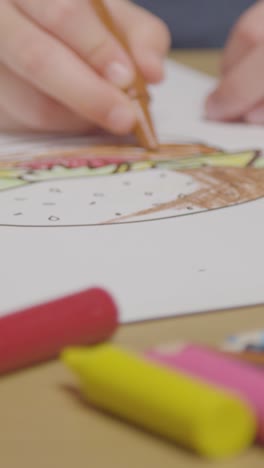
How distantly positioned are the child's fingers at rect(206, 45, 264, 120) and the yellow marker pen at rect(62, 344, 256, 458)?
46cm

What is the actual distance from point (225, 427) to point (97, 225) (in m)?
0.21

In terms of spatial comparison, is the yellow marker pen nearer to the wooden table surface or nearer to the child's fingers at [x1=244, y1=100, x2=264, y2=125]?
the wooden table surface

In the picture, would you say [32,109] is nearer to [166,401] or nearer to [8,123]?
[8,123]

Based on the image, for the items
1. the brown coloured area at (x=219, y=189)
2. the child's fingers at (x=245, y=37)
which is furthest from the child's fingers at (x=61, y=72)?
the child's fingers at (x=245, y=37)

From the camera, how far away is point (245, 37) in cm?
79

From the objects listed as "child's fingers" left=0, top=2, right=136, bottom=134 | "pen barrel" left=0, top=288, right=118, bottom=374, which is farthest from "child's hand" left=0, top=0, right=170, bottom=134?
"pen barrel" left=0, top=288, right=118, bottom=374

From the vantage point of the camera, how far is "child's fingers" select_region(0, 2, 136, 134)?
599 mm

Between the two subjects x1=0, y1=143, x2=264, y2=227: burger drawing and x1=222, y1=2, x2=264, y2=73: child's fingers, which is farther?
x1=222, y1=2, x2=264, y2=73: child's fingers

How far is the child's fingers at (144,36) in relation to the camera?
640mm

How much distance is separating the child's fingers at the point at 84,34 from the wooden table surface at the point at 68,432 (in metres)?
0.33

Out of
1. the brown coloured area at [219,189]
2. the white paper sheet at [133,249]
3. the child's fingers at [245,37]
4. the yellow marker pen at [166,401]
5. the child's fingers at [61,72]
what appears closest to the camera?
the yellow marker pen at [166,401]

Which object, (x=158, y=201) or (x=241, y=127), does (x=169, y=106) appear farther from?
(x=158, y=201)

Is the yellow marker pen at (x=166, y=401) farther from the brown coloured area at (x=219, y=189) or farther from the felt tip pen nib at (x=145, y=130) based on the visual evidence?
the felt tip pen nib at (x=145, y=130)

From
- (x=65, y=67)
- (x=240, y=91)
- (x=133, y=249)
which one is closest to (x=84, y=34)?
(x=65, y=67)
